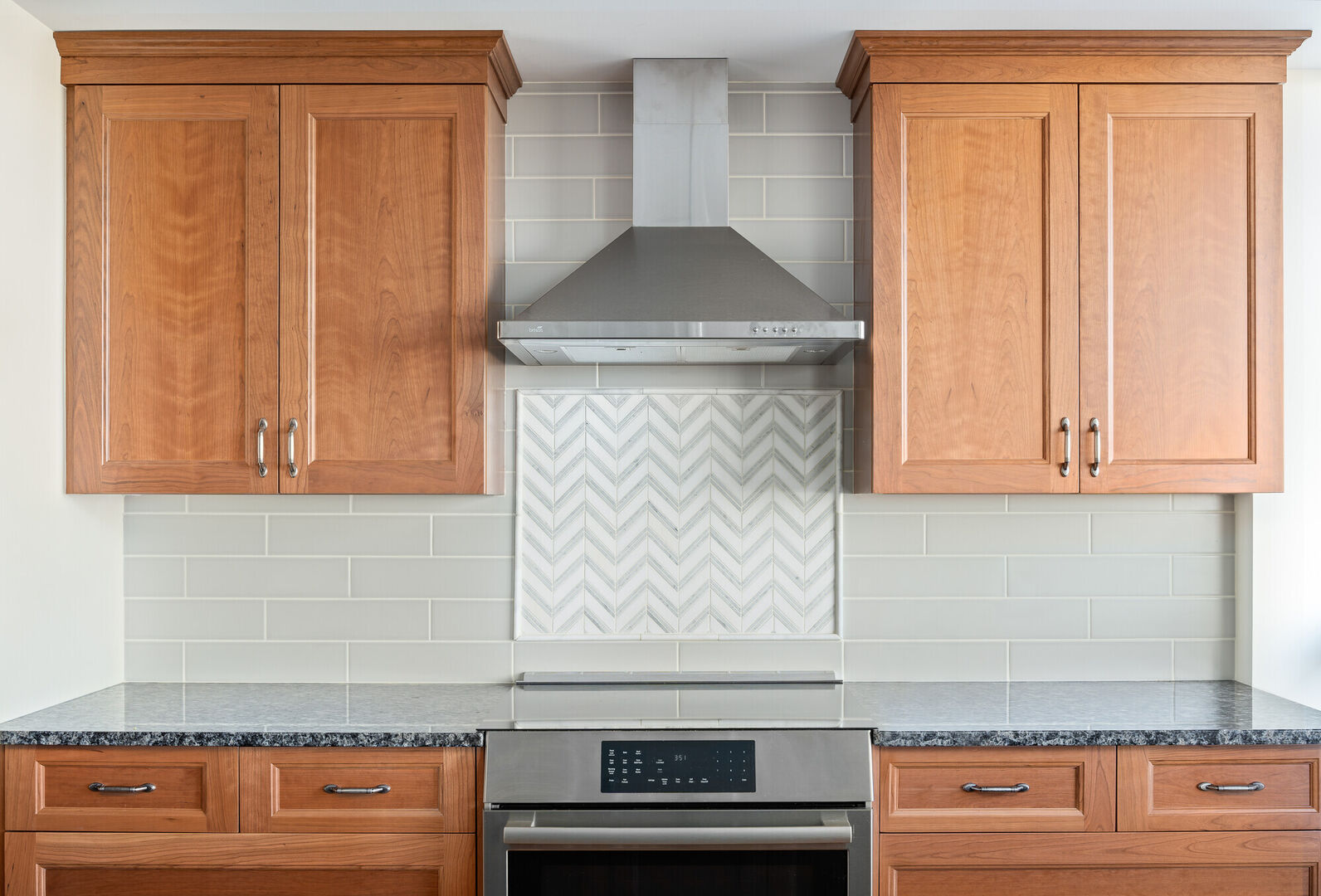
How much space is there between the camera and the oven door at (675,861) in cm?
176

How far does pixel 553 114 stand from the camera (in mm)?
2354

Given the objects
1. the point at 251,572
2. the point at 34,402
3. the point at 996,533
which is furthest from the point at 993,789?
the point at 34,402

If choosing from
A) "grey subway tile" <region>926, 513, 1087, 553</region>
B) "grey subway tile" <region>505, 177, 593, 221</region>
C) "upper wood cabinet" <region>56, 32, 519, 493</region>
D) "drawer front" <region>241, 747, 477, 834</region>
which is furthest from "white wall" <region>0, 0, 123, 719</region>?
"grey subway tile" <region>926, 513, 1087, 553</region>

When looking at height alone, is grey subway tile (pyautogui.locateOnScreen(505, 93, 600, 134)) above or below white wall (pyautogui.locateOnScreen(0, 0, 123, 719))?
above

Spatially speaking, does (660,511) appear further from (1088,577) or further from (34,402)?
(34,402)

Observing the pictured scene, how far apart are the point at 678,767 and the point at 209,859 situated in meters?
0.92

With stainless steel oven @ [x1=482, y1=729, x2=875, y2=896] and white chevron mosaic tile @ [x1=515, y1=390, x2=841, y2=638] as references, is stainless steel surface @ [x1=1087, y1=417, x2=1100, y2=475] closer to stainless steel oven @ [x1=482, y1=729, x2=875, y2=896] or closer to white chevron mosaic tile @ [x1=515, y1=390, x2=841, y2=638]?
white chevron mosaic tile @ [x1=515, y1=390, x2=841, y2=638]

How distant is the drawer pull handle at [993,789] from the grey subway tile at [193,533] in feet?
5.60

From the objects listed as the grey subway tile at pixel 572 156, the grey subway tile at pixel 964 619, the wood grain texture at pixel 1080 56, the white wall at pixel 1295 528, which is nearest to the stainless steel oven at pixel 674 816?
the grey subway tile at pixel 964 619

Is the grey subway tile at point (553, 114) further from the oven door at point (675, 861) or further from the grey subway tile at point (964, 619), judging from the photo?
the oven door at point (675, 861)

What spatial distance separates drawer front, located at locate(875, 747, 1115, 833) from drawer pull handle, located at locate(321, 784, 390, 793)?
95 centimetres

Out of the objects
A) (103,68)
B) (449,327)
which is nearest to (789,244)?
(449,327)

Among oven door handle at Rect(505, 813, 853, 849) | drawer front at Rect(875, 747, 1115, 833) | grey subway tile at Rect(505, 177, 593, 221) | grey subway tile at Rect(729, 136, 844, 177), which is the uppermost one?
grey subway tile at Rect(729, 136, 844, 177)

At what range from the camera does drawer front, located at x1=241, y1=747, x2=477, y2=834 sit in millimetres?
1813
